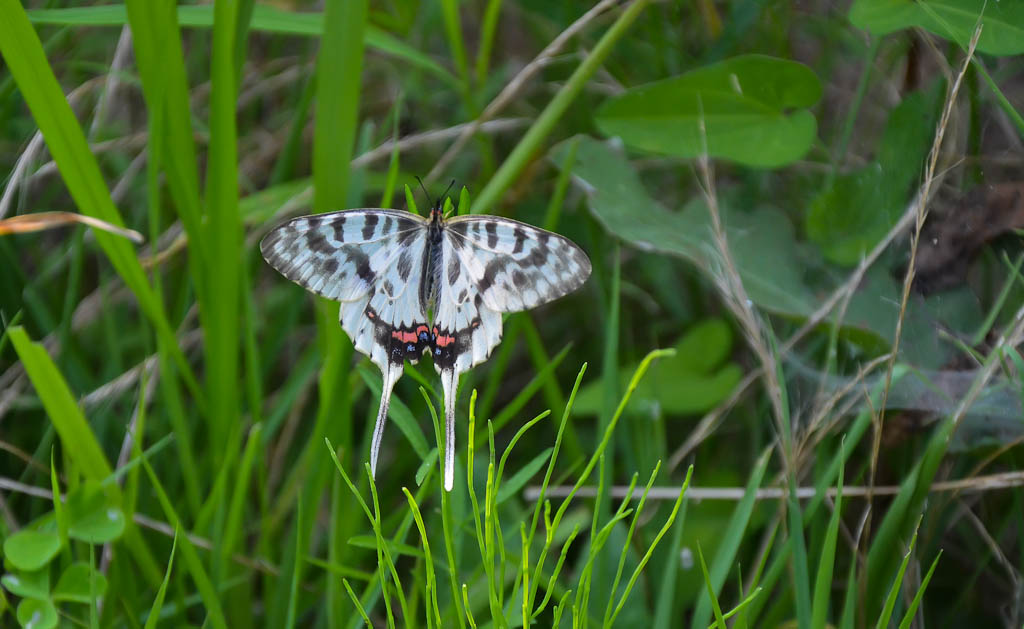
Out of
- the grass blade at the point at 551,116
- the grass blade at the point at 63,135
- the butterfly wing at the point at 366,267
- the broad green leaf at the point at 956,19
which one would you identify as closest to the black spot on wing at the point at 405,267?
the butterfly wing at the point at 366,267

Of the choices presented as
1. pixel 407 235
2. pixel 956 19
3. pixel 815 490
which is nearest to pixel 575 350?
pixel 815 490

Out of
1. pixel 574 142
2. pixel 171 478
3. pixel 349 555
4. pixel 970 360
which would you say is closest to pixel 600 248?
pixel 574 142

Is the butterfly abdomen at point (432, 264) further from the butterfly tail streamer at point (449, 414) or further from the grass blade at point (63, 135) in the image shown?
the grass blade at point (63, 135)

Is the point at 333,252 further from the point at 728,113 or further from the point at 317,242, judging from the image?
the point at 728,113

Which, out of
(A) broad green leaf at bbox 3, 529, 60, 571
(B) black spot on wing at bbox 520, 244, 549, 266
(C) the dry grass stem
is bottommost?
(C) the dry grass stem

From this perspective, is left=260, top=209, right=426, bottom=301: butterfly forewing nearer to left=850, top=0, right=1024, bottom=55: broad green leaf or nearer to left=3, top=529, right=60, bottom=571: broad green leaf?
left=3, top=529, right=60, bottom=571: broad green leaf

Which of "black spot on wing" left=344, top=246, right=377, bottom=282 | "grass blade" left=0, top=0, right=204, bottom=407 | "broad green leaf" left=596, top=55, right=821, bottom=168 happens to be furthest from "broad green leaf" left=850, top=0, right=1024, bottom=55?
"grass blade" left=0, top=0, right=204, bottom=407

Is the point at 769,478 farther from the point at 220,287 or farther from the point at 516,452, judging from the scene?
the point at 220,287

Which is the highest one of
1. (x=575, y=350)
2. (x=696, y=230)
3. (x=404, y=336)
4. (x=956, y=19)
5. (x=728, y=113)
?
(x=956, y=19)
